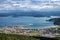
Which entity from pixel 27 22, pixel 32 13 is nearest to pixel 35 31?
pixel 27 22

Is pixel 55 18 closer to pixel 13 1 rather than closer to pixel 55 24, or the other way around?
pixel 55 24

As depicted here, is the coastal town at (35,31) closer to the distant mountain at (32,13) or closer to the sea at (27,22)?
the sea at (27,22)

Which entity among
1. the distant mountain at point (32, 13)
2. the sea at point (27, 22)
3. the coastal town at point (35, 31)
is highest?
the distant mountain at point (32, 13)

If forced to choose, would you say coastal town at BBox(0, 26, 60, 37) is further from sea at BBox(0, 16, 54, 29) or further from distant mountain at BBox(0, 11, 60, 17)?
distant mountain at BBox(0, 11, 60, 17)

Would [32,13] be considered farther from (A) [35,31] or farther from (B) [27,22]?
(A) [35,31]

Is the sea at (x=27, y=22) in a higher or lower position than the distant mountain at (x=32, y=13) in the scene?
lower

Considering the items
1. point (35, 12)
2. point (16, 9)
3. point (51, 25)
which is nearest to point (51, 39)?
point (51, 25)

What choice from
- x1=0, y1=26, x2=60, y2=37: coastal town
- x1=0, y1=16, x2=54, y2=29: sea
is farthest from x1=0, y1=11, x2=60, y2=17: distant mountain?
x1=0, y1=26, x2=60, y2=37: coastal town

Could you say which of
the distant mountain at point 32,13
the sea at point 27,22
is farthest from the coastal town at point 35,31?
the distant mountain at point 32,13

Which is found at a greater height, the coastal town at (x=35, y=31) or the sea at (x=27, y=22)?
the sea at (x=27, y=22)

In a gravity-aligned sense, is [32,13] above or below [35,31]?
above
